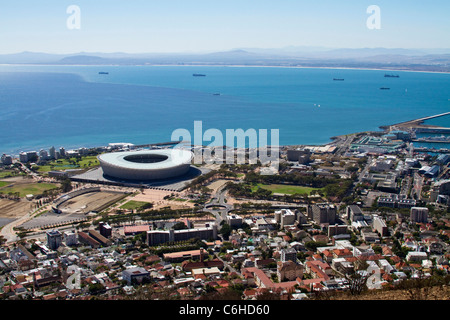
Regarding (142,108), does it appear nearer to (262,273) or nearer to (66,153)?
(66,153)

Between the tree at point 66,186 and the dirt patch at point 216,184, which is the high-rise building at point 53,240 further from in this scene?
the dirt patch at point 216,184

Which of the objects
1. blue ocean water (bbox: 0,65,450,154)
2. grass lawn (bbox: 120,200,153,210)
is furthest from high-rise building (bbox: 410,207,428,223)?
blue ocean water (bbox: 0,65,450,154)

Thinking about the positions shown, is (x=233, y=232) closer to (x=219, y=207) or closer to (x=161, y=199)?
(x=219, y=207)

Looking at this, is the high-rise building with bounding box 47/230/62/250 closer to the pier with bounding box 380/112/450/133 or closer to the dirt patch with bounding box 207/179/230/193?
the dirt patch with bounding box 207/179/230/193

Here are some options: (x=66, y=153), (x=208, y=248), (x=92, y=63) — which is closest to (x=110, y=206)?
(x=208, y=248)
